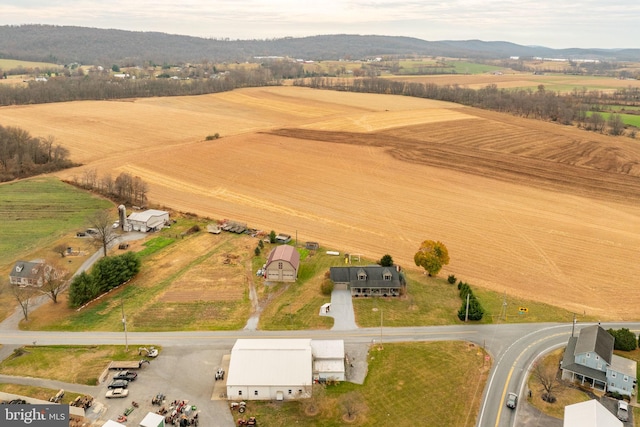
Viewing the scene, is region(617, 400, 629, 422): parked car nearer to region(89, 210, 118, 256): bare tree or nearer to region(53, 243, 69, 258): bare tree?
region(89, 210, 118, 256): bare tree

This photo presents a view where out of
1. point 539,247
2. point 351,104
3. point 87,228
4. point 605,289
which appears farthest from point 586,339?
point 351,104

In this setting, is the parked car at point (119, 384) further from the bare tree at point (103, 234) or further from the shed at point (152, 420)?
the bare tree at point (103, 234)

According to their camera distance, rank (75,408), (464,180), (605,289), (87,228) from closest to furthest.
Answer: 1. (75,408)
2. (605,289)
3. (87,228)
4. (464,180)

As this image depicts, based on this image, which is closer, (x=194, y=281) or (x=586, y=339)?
(x=586, y=339)

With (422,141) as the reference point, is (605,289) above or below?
below

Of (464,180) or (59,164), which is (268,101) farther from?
(464,180)

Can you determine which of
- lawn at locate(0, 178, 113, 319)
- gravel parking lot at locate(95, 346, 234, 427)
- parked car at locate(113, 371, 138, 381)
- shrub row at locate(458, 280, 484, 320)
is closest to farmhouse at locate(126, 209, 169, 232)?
lawn at locate(0, 178, 113, 319)

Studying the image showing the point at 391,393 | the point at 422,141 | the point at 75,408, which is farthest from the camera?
the point at 422,141
